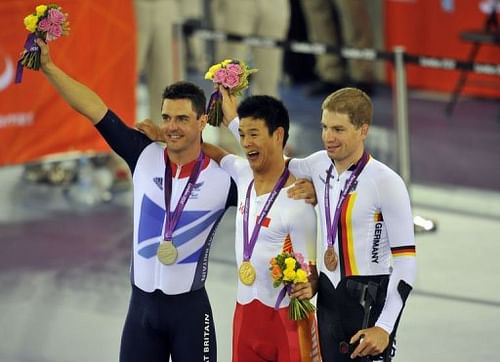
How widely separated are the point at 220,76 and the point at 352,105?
2.71 ft

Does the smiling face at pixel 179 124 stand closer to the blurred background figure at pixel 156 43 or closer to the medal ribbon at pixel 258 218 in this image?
the medal ribbon at pixel 258 218

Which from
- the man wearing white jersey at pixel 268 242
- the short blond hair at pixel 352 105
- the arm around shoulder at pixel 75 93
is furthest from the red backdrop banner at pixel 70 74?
the short blond hair at pixel 352 105

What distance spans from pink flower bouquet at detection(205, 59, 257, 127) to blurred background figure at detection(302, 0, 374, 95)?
8.78 m

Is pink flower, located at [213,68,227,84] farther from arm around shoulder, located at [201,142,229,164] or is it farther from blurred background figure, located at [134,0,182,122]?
blurred background figure, located at [134,0,182,122]

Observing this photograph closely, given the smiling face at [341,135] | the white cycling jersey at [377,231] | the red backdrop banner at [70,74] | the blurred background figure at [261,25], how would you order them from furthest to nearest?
the blurred background figure at [261,25] < the red backdrop banner at [70,74] < the smiling face at [341,135] < the white cycling jersey at [377,231]

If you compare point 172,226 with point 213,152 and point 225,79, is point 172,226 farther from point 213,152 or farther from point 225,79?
point 225,79

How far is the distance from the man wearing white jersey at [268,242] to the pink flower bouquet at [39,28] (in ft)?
3.19

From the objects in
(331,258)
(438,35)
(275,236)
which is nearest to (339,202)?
(331,258)

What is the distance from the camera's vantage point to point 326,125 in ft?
19.4

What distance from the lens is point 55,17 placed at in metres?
6.28

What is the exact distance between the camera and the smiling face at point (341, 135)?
5.88m

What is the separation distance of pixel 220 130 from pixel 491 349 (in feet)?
17.0

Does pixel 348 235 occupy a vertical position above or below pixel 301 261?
above

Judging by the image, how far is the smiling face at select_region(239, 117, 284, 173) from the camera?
6.11 m
